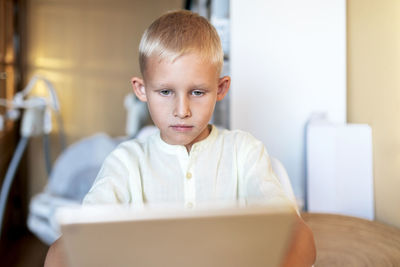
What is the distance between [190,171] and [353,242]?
38 centimetres

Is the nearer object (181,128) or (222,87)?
(181,128)

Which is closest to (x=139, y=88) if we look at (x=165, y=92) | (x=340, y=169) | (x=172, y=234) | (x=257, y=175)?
(x=165, y=92)

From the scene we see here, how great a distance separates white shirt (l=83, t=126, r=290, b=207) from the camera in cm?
85

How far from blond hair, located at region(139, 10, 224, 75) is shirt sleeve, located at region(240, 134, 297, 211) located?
19cm

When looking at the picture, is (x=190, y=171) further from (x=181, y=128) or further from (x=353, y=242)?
(x=353, y=242)

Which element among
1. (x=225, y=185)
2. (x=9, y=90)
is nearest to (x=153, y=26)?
(x=225, y=185)

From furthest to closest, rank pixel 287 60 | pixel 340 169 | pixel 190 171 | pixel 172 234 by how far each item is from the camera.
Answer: pixel 287 60, pixel 340 169, pixel 190 171, pixel 172 234

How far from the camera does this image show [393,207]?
1.09m

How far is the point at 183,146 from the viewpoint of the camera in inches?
35.1

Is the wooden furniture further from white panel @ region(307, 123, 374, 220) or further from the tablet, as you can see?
the tablet

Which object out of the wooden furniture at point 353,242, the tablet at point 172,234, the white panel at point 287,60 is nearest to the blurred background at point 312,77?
the white panel at point 287,60

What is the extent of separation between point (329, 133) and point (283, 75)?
292 mm

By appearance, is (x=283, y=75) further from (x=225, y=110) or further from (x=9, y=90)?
(x=9, y=90)

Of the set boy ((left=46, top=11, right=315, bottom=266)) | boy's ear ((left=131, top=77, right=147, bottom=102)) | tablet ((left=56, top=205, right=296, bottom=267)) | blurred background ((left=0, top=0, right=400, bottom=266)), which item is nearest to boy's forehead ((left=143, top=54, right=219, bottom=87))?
boy ((left=46, top=11, right=315, bottom=266))
